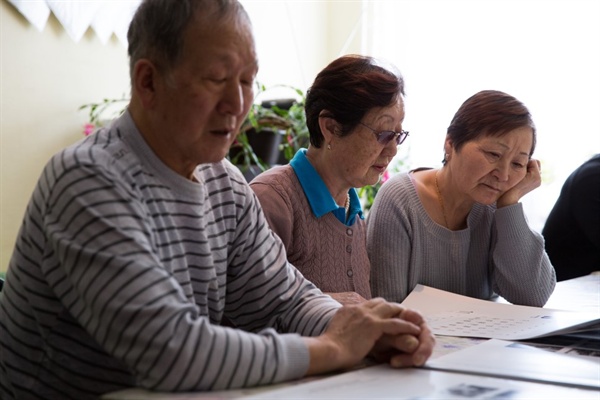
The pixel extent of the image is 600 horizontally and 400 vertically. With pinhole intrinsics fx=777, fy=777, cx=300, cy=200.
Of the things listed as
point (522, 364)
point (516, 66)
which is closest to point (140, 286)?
point (522, 364)

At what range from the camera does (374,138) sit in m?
1.77

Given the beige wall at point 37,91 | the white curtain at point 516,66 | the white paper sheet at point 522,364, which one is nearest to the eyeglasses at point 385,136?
the white paper sheet at point 522,364

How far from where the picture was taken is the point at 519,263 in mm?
1893

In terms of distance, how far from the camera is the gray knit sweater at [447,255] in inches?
73.4

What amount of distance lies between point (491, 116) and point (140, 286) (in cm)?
130

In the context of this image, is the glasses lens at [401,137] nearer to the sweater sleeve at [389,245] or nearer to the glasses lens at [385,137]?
the glasses lens at [385,137]

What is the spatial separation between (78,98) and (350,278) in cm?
172

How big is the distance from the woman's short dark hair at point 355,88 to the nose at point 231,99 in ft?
2.44

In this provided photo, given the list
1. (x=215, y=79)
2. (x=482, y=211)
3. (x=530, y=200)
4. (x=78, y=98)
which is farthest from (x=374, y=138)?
(x=530, y=200)

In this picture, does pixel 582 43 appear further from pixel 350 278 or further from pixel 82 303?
pixel 82 303

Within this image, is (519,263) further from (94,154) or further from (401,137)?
(94,154)

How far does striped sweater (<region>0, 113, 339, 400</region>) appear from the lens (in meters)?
0.86

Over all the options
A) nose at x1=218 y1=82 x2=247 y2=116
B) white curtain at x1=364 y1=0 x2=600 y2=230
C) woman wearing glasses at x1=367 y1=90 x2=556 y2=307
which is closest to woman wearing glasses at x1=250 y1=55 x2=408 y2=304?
woman wearing glasses at x1=367 y1=90 x2=556 y2=307

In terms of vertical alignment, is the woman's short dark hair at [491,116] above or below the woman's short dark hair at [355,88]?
below
